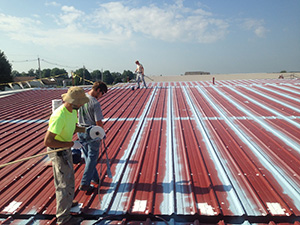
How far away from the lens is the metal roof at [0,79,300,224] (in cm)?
289

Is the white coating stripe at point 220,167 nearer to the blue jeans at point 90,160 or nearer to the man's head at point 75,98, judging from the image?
the blue jeans at point 90,160

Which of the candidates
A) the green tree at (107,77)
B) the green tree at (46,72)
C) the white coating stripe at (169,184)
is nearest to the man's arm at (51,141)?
the white coating stripe at (169,184)

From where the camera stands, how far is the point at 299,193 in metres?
3.14

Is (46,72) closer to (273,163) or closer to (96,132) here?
(96,132)

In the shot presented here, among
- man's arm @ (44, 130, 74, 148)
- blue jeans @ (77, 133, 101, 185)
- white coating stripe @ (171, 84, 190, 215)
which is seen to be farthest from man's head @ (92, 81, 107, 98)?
white coating stripe @ (171, 84, 190, 215)

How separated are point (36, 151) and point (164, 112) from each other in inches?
169

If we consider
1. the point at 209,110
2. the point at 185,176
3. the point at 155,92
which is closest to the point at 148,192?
the point at 185,176

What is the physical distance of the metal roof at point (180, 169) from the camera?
2889 millimetres

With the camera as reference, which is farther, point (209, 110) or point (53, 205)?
point (209, 110)

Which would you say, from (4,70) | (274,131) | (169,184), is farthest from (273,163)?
(4,70)

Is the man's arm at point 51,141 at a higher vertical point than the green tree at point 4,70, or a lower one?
lower

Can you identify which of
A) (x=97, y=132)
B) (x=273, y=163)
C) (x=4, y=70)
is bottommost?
(x=273, y=163)

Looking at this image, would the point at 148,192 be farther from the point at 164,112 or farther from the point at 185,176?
the point at 164,112

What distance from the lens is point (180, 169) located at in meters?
3.92
